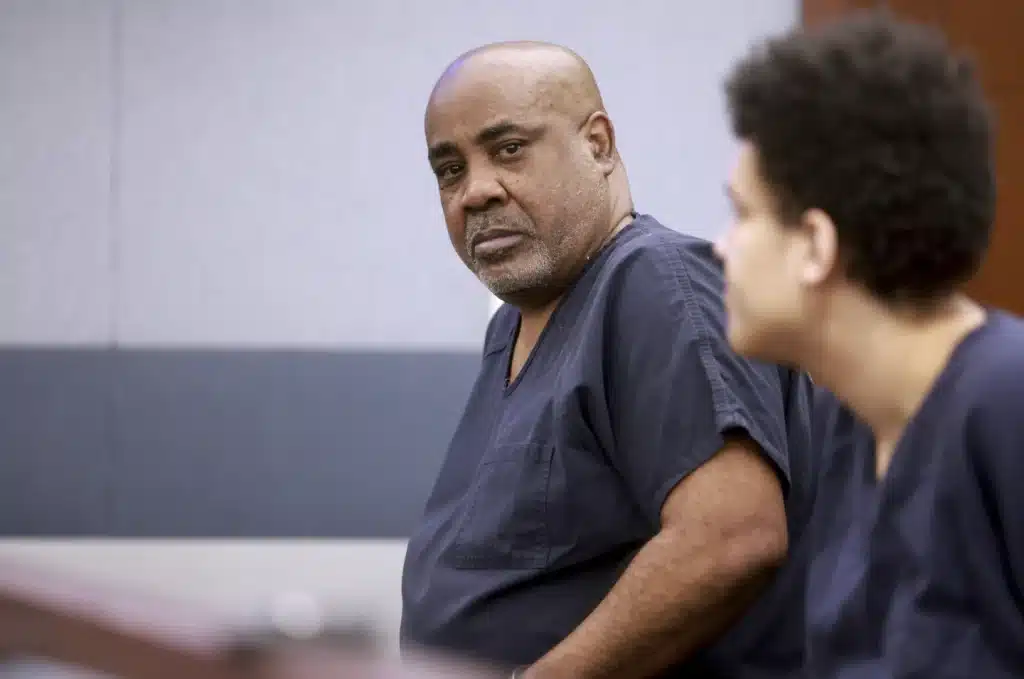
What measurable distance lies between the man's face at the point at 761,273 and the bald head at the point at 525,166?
0.48 m

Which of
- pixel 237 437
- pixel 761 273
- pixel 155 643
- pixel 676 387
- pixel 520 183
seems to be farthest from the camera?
pixel 237 437

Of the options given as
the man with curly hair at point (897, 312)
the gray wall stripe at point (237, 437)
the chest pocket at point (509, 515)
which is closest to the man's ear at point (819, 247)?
the man with curly hair at point (897, 312)

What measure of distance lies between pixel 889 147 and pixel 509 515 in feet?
1.85

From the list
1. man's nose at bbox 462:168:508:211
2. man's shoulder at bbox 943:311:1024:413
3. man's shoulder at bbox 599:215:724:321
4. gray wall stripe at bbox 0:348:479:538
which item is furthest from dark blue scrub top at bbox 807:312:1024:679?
gray wall stripe at bbox 0:348:479:538

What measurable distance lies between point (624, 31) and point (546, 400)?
7.43 ft

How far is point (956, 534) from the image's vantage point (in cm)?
86

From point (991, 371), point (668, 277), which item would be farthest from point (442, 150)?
point (991, 371)

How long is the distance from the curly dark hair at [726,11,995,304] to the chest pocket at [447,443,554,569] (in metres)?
0.45

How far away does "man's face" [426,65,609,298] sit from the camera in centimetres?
145

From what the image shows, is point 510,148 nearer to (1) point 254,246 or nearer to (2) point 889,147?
(2) point 889,147

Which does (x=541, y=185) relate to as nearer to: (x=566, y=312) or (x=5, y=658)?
(x=566, y=312)

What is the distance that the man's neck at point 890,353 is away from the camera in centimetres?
91

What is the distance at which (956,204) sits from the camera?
89cm

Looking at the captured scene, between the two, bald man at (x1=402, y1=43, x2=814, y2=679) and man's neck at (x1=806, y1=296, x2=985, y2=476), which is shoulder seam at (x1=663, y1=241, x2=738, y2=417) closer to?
bald man at (x1=402, y1=43, x2=814, y2=679)
